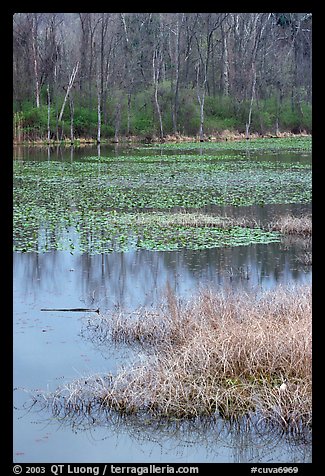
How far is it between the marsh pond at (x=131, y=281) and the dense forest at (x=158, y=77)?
14.7 metres

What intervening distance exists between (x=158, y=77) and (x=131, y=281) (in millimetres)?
34699

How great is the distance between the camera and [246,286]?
10.4 metres

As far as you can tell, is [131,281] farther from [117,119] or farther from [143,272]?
[117,119]

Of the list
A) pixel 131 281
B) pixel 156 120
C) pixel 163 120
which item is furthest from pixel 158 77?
pixel 131 281

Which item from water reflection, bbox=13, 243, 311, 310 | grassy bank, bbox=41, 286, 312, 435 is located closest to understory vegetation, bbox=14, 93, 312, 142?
water reflection, bbox=13, 243, 311, 310

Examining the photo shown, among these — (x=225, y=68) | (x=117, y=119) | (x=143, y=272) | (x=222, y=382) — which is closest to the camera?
(x=222, y=382)

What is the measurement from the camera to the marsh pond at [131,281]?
6.40m

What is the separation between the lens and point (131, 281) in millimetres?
11367

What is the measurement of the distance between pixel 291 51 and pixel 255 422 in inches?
A: 1750

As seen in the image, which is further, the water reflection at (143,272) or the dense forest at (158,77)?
the dense forest at (158,77)

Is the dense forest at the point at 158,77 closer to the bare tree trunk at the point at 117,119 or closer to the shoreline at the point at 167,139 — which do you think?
the bare tree trunk at the point at 117,119

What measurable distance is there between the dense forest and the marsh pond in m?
14.7

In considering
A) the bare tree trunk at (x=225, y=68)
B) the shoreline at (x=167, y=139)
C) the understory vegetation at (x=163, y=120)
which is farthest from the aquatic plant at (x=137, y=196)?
the bare tree trunk at (x=225, y=68)
